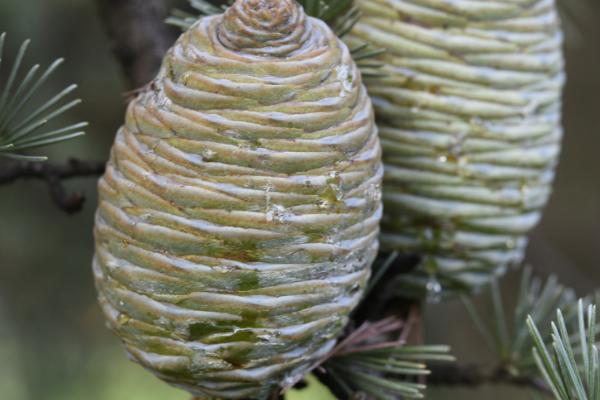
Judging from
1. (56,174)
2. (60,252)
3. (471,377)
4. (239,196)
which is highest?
(239,196)

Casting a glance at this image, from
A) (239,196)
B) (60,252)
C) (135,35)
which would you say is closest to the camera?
(239,196)

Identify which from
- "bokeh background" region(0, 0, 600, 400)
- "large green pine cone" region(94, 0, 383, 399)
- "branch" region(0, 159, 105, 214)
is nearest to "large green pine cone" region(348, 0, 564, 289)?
"large green pine cone" region(94, 0, 383, 399)

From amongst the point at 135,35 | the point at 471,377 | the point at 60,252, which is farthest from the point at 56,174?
the point at 60,252

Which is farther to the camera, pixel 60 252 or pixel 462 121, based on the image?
pixel 60 252

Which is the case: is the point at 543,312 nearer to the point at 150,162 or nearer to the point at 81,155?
the point at 150,162

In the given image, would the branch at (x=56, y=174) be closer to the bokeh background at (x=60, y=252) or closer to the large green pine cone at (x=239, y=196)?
the large green pine cone at (x=239, y=196)

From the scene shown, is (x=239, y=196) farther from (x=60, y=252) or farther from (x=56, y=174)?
(x=60, y=252)

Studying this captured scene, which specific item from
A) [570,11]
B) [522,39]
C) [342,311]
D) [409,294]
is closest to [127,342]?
[342,311]

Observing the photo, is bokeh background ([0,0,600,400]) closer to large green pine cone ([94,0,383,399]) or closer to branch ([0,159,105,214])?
branch ([0,159,105,214])
